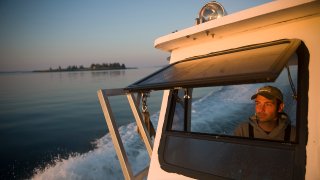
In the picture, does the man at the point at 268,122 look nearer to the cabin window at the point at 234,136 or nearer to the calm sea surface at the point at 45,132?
the cabin window at the point at 234,136

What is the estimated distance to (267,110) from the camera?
2.55 metres

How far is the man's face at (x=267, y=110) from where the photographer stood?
251 cm

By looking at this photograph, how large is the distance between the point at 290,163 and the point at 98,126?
11.7 metres


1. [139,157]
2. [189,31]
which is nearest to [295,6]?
[189,31]

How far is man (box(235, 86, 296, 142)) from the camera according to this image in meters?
2.18

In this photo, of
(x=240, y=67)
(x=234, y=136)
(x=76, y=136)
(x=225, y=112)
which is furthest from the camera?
(x=76, y=136)

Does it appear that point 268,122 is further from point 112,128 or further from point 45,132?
point 45,132

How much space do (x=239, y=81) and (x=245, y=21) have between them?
0.73 meters

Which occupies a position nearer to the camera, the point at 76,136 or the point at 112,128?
the point at 112,128

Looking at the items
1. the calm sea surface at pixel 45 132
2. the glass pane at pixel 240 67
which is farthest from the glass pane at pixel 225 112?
the glass pane at pixel 240 67

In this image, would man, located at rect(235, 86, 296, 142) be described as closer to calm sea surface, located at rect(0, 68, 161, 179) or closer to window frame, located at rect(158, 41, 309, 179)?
window frame, located at rect(158, 41, 309, 179)

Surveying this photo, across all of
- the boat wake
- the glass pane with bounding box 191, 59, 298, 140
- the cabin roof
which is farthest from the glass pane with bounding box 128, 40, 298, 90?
the glass pane with bounding box 191, 59, 298, 140

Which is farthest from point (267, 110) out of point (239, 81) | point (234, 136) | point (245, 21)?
point (239, 81)

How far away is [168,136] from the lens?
2.16 m
